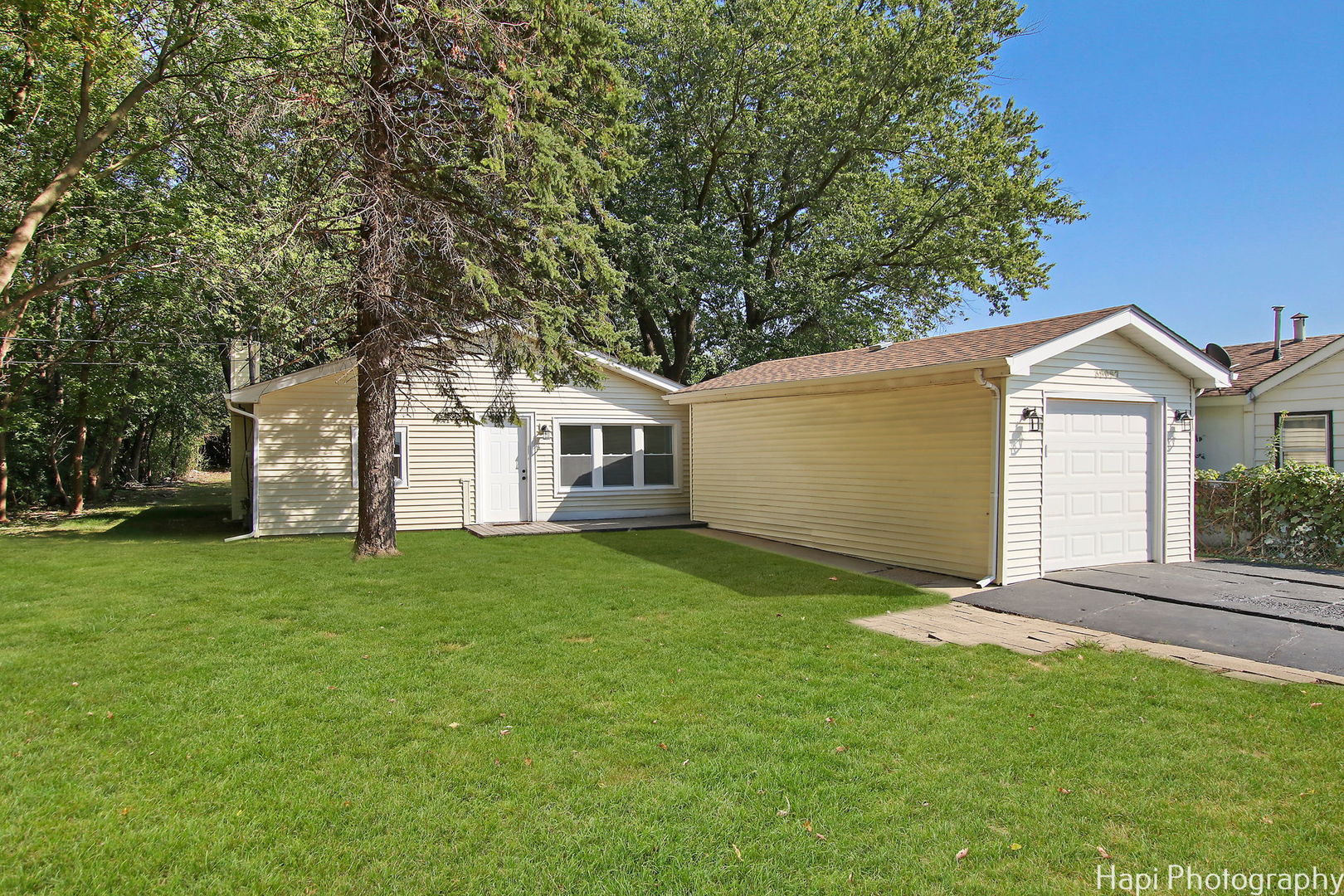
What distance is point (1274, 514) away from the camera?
9.37 m

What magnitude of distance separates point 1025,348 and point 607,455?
8.99m

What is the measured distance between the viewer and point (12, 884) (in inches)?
97.0

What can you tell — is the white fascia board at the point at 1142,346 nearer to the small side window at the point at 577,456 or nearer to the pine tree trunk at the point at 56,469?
the small side window at the point at 577,456

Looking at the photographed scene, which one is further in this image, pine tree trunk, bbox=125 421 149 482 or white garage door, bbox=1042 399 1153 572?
pine tree trunk, bbox=125 421 149 482

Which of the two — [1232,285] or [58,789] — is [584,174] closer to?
[58,789]

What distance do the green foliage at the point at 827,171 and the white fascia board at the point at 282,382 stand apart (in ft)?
28.3

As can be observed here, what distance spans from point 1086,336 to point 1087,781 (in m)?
6.16

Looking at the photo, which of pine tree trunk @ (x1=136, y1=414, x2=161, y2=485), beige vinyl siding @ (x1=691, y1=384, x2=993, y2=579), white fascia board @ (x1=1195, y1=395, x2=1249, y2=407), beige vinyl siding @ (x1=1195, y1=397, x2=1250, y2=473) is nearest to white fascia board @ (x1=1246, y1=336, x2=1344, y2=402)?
Result: white fascia board @ (x1=1195, y1=395, x2=1249, y2=407)

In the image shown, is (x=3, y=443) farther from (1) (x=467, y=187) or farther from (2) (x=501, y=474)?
(1) (x=467, y=187)

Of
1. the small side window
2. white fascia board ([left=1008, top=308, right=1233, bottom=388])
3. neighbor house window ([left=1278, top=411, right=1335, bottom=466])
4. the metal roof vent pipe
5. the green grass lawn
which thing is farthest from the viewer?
the metal roof vent pipe

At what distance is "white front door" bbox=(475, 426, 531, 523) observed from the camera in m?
13.7

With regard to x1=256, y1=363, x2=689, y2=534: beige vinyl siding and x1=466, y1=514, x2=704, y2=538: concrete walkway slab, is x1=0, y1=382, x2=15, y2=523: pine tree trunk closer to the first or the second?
x1=256, y1=363, x2=689, y2=534: beige vinyl siding

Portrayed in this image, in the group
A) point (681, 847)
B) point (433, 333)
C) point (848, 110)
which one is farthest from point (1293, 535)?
point (848, 110)

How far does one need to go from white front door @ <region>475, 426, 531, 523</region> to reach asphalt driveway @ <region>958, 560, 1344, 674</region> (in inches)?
361
